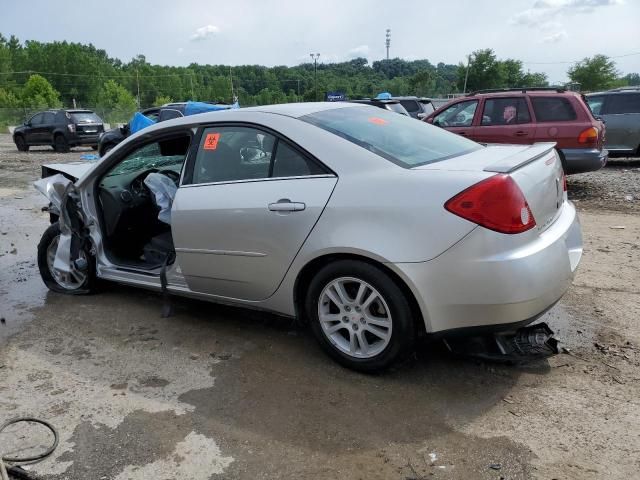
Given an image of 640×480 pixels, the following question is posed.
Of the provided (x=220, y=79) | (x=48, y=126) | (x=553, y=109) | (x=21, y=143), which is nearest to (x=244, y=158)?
(x=553, y=109)

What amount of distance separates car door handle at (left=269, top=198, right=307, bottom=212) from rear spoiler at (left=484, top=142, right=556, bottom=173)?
104cm

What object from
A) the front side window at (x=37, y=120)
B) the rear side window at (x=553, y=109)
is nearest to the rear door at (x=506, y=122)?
the rear side window at (x=553, y=109)

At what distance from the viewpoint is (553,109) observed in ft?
28.6

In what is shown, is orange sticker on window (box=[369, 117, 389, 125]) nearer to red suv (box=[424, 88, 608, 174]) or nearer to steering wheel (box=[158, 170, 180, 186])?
steering wheel (box=[158, 170, 180, 186])

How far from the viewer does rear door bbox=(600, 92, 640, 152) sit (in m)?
11.2

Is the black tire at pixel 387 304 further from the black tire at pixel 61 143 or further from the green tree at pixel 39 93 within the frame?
the green tree at pixel 39 93

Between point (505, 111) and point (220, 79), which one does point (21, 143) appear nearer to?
point (505, 111)

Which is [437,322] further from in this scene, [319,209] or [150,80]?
[150,80]

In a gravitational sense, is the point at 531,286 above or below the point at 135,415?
above

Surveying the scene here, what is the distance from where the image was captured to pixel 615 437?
2.51 m

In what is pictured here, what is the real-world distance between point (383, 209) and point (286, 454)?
1309 millimetres

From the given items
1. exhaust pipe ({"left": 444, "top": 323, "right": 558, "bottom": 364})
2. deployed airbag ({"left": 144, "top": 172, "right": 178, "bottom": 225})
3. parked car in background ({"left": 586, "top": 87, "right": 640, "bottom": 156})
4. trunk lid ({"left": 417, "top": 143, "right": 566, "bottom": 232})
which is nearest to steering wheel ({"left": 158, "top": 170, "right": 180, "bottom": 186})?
deployed airbag ({"left": 144, "top": 172, "right": 178, "bottom": 225})

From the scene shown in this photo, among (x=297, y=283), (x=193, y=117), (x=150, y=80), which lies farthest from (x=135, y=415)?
(x=150, y=80)

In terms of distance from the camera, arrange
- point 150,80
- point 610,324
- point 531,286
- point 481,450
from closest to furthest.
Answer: point 481,450 < point 531,286 < point 610,324 < point 150,80
